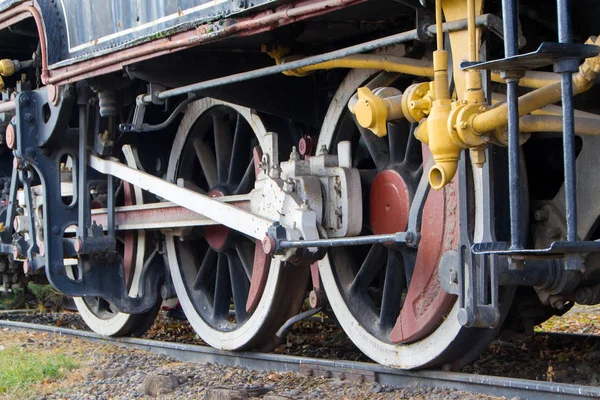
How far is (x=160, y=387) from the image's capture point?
443 centimetres

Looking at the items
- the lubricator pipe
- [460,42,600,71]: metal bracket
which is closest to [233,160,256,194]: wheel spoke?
the lubricator pipe

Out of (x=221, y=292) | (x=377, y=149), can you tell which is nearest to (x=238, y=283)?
(x=221, y=292)

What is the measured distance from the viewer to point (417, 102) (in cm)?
337

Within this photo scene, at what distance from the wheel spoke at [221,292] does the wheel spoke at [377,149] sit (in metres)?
1.50

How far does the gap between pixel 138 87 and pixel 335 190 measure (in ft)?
6.33

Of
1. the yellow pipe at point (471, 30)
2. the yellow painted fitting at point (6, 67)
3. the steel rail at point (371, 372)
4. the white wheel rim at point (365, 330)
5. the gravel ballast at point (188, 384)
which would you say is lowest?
the gravel ballast at point (188, 384)

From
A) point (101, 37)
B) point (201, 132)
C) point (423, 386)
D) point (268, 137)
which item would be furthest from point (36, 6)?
point (423, 386)

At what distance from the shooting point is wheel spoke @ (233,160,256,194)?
5.41 m

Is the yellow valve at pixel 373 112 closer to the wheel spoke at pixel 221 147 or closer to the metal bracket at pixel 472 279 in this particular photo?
the metal bracket at pixel 472 279

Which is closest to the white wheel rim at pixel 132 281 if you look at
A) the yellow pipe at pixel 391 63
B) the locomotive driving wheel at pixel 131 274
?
the locomotive driving wheel at pixel 131 274

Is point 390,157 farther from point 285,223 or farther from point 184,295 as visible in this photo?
point 184,295

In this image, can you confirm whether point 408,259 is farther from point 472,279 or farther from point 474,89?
point 474,89

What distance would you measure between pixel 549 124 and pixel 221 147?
2917mm

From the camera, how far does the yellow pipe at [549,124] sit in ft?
10.3
